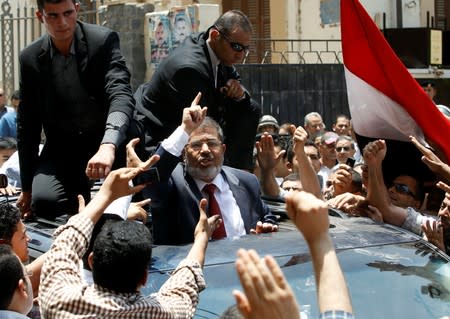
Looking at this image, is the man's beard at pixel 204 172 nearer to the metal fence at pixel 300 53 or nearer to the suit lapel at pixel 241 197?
the suit lapel at pixel 241 197

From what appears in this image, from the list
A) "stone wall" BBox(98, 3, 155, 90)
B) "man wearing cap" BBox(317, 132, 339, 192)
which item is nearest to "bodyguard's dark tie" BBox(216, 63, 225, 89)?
"man wearing cap" BBox(317, 132, 339, 192)

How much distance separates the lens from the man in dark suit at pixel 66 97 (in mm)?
5656

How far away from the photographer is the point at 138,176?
486 centimetres

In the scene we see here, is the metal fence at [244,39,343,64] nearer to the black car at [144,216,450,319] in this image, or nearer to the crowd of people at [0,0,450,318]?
the crowd of people at [0,0,450,318]

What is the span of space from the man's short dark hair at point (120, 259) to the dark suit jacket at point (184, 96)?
7.69 feet

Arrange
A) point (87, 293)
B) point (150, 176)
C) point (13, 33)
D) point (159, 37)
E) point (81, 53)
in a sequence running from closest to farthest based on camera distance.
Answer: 1. point (87, 293)
2. point (150, 176)
3. point (81, 53)
4. point (13, 33)
5. point (159, 37)

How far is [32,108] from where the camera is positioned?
5.96 meters

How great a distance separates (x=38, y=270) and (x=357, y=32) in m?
2.34

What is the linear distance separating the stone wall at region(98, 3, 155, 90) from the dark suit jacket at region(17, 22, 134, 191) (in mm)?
11479

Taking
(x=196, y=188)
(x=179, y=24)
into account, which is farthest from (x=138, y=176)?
(x=179, y=24)

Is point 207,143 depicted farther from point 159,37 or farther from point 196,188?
→ point 159,37

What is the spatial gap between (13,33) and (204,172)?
1148 cm

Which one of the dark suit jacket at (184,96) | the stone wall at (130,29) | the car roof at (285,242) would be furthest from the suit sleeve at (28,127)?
the stone wall at (130,29)

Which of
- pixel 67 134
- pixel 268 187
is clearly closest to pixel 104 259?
pixel 67 134
